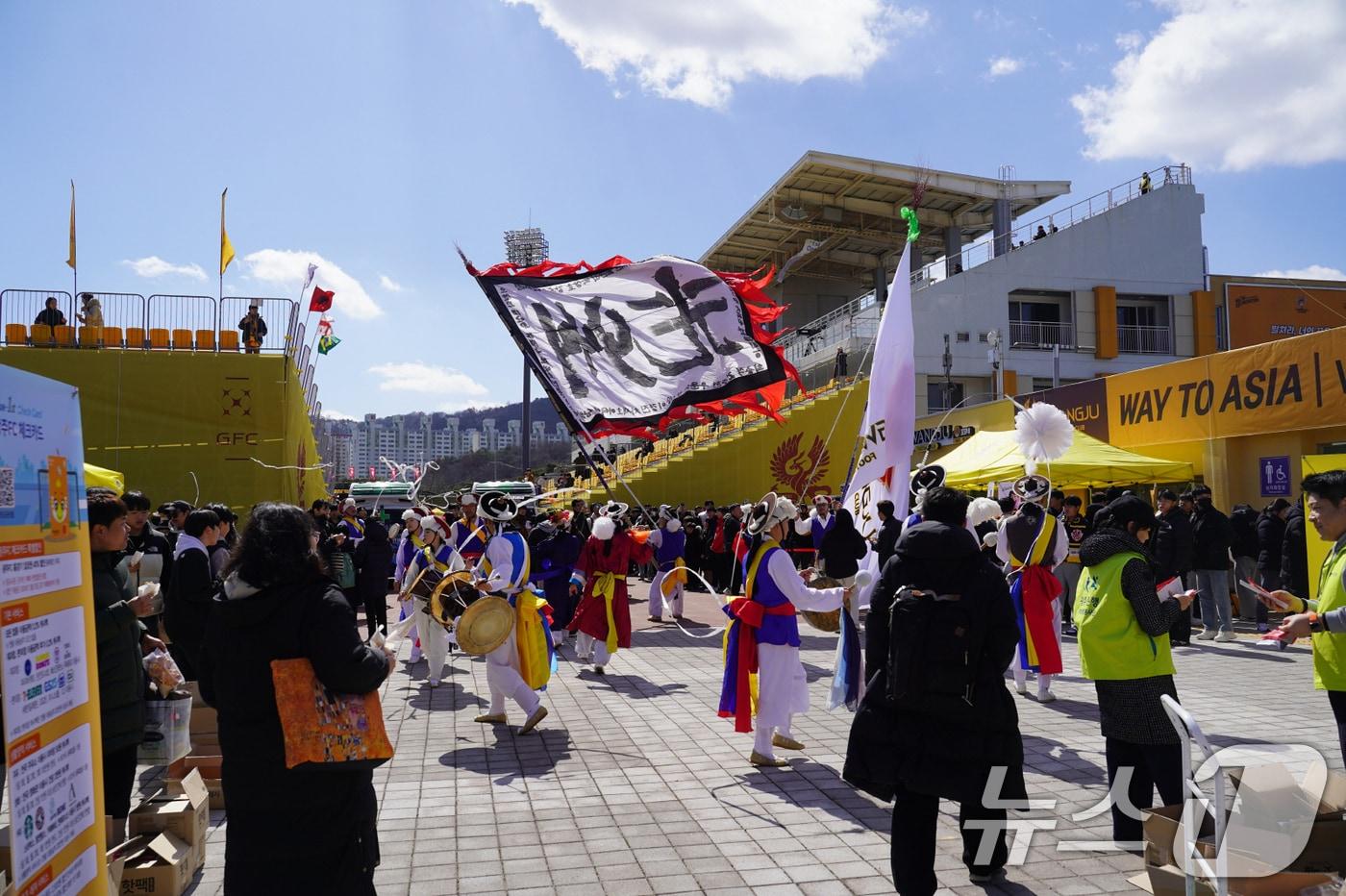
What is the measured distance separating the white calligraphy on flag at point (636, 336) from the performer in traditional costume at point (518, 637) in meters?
1.72

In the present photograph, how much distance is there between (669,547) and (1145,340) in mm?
24573

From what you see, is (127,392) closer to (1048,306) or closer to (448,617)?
(448,617)

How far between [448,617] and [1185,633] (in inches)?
208

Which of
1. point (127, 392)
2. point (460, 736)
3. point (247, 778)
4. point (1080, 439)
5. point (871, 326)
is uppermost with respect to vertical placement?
point (871, 326)

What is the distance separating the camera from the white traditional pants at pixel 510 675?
733 centimetres

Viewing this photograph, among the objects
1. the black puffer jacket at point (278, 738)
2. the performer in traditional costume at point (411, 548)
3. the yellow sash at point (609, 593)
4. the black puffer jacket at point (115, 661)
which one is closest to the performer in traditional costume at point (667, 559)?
the performer in traditional costume at point (411, 548)

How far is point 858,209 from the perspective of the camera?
1513 inches

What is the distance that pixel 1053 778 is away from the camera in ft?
19.5

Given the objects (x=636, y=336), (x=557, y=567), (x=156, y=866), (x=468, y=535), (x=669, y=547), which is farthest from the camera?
(x=669, y=547)

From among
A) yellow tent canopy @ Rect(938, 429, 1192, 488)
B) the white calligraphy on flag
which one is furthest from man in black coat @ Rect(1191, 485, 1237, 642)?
the white calligraphy on flag

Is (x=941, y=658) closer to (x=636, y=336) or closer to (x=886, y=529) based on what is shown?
(x=886, y=529)

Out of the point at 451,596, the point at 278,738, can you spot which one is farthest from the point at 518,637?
the point at 278,738

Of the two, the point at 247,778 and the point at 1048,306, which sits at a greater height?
the point at 1048,306

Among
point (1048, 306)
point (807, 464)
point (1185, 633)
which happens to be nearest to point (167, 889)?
point (1185, 633)
